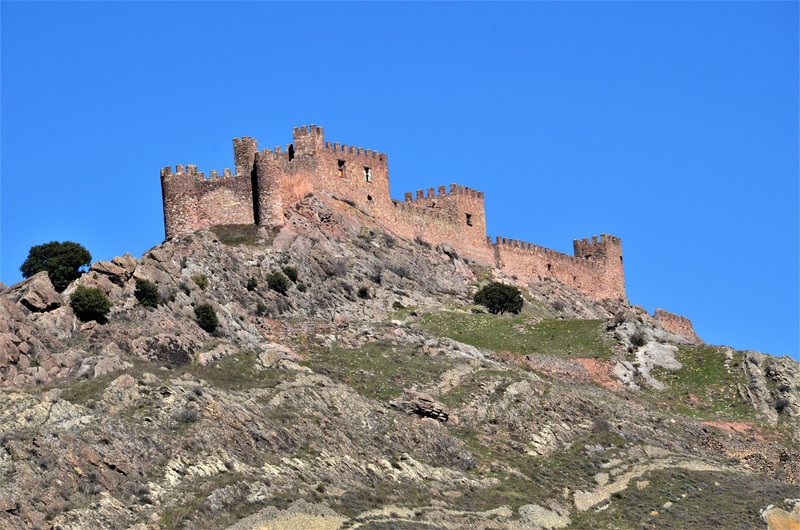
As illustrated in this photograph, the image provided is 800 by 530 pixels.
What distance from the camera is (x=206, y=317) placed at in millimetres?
67000

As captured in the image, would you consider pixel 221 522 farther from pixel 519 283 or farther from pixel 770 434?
pixel 519 283

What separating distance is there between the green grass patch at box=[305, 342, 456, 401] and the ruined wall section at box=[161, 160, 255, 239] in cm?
1677

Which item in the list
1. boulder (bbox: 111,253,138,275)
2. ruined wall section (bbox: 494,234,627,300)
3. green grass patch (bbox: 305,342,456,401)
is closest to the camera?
green grass patch (bbox: 305,342,456,401)

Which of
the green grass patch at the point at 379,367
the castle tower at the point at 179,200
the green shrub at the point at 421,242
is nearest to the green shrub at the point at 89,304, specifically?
the green grass patch at the point at 379,367

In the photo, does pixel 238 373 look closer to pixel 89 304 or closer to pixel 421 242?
pixel 89 304

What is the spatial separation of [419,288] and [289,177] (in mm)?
9391

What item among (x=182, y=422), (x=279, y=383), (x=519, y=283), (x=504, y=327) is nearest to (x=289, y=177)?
(x=504, y=327)

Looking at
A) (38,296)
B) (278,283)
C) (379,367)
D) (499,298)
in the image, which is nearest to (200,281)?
(278,283)

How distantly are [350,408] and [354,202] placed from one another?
3257cm

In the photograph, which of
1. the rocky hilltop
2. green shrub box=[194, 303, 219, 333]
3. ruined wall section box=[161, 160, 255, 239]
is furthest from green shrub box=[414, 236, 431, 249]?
green shrub box=[194, 303, 219, 333]

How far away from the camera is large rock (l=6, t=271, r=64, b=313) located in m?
61.4

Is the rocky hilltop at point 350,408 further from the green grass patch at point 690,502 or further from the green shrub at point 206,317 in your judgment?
the green shrub at point 206,317

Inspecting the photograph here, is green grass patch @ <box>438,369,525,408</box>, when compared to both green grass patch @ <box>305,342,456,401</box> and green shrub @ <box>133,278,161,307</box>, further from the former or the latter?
green shrub @ <box>133,278,161,307</box>

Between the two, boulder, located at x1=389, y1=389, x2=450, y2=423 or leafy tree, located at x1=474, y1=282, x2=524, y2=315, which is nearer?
boulder, located at x1=389, y1=389, x2=450, y2=423
